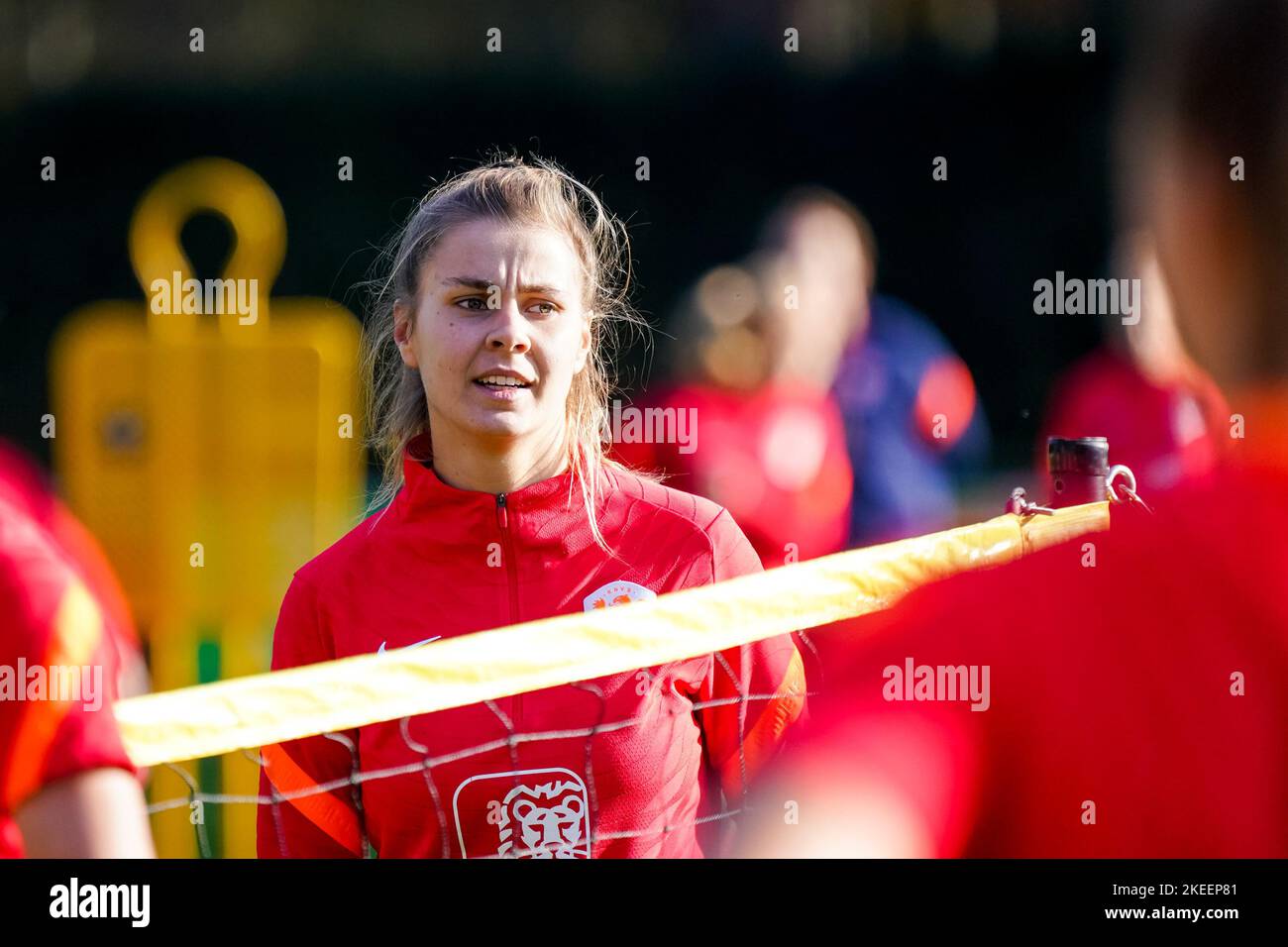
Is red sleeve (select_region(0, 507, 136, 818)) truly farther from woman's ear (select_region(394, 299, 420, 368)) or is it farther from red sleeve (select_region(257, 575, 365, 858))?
woman's ear (select_region(394, 299, 420, 368))

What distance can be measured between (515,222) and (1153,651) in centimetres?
99

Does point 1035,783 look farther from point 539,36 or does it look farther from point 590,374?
point 539,36

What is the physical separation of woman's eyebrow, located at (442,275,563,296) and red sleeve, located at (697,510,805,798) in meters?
0.34

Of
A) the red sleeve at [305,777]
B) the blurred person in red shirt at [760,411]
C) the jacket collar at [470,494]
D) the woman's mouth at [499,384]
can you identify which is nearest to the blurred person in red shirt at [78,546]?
the red sleeve at [305,777]

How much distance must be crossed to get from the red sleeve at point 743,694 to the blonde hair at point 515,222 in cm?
16

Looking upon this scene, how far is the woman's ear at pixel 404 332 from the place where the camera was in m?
1.52

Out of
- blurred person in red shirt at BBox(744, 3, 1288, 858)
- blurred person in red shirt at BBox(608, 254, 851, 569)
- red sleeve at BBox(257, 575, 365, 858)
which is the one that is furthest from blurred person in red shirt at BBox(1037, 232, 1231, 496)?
red sleeve at BBox(257, 575, 365, 858)

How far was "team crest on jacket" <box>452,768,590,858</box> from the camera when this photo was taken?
137 cm

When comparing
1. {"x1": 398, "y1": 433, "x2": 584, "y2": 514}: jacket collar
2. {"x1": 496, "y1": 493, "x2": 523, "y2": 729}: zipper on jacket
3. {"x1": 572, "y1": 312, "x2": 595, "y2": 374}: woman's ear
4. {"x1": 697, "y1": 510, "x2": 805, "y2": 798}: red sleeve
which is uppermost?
{"x1": 572, "y1": 312, "x2": 595, "y2": 374}: woman's ear

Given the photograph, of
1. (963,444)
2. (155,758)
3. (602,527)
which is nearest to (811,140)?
(963,444)

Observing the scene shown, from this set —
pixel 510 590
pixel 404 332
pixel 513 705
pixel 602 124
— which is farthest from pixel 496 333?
pixel 602 124

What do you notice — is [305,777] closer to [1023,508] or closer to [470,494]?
[470,494]

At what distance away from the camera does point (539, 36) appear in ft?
5.98

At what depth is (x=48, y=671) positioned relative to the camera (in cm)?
83
